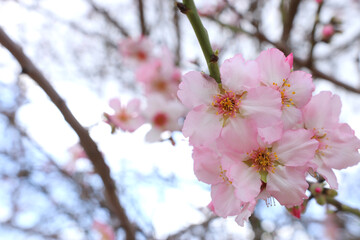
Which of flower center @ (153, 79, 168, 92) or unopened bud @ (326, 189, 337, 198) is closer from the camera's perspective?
unopened bud @ (326, 189, 337, 198)

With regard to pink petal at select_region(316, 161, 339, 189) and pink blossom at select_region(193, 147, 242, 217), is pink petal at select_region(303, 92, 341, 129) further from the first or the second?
pink blossom at select_region(193, 147, 242, 217)

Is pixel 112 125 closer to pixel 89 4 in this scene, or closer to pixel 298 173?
pixel 298 173

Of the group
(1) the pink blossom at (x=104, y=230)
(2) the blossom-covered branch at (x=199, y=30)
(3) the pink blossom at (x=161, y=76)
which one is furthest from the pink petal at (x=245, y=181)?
(1) the pink blossom at (x=104, y=230)

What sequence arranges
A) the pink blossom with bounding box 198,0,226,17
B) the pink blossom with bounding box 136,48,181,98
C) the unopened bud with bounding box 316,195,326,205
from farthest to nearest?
1. the pink blossom with bounding box 198,0,226,17
2. the pink blossom with bounding box 136,48,181,98
3. the unopened bud with bounding box 316,195,326,205

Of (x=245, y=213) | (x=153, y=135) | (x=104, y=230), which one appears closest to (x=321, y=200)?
(x=245, y=213)

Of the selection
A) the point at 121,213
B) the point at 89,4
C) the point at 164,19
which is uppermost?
the point at 89,4

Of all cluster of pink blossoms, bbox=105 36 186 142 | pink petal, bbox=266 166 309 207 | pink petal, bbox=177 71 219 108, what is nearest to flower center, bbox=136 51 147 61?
cluster of pink blossoms, bbox=105 36 186 142

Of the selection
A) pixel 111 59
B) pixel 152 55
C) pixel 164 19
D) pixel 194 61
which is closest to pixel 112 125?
pixel 194 61
